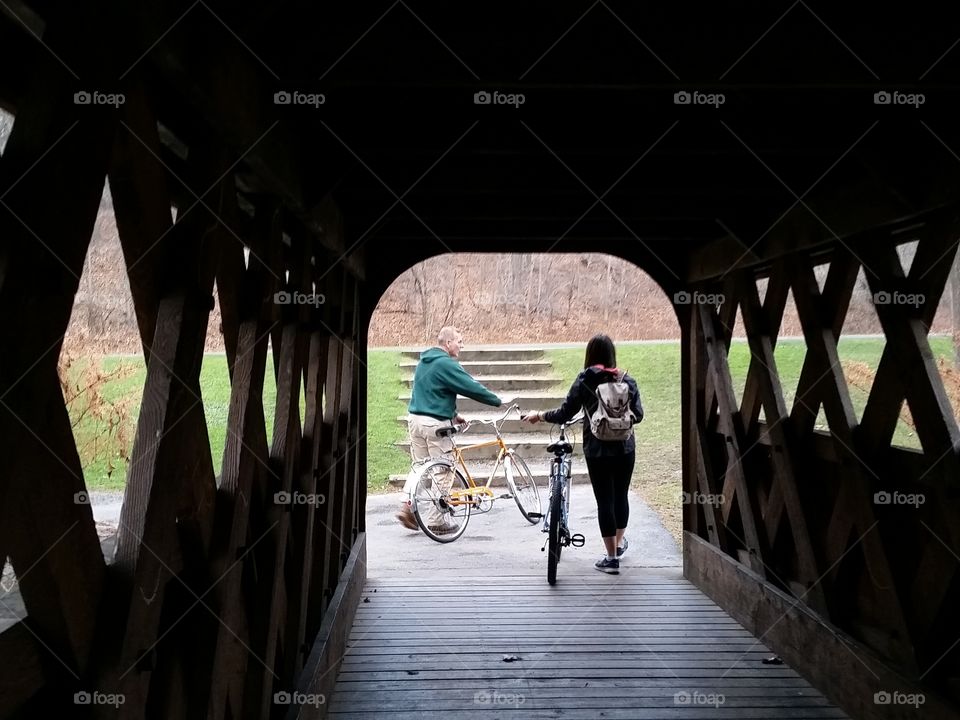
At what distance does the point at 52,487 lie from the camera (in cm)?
154

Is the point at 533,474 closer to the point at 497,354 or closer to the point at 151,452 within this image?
the point at 497,354

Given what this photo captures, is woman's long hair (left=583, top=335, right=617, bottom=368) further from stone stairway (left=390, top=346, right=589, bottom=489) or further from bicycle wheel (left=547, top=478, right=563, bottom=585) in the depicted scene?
stone stairway (left=390, top=346, right=589, bottom=489)

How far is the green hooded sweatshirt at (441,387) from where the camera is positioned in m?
8.80

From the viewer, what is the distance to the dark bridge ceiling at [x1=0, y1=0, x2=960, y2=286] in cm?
264

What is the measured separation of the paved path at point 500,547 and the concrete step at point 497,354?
20.3 ft

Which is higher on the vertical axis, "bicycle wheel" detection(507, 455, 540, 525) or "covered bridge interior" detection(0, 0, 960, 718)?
"covered bridge interior" detection(0, 0, 960, 718)

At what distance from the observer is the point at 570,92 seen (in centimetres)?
346

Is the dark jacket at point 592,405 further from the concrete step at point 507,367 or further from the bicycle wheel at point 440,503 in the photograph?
the concrete step at point 507,367

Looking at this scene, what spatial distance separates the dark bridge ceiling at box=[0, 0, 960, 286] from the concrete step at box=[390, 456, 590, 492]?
28.8 ft

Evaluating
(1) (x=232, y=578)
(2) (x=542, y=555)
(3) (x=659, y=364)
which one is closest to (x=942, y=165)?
(1) (x=232, y=578)

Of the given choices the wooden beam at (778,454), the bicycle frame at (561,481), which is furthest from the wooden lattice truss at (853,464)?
the bicycle frame at (561,481)

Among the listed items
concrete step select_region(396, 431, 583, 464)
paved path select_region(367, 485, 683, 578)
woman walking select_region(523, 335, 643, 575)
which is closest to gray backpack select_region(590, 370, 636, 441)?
woman walking select_region(523, 335, 643, 575)

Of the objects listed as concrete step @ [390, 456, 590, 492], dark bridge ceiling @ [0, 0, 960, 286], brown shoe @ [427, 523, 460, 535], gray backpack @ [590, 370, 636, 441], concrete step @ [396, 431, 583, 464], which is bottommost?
brown shoe @ [427, 523, 460, 535]

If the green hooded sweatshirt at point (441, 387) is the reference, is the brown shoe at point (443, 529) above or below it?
below
